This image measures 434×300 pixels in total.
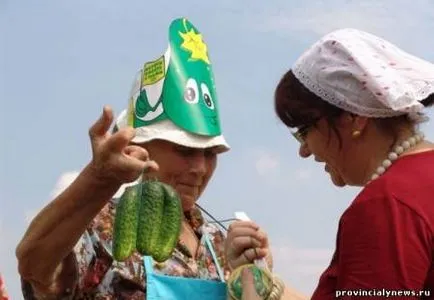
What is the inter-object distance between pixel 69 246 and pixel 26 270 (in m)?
0.20

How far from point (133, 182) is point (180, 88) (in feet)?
3.01

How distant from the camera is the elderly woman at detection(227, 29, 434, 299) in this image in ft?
7.32

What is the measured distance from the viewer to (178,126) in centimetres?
353

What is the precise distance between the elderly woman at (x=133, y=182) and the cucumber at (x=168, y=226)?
0.37ft

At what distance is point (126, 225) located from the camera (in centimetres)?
270

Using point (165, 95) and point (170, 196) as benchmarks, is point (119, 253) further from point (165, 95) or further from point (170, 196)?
point (165, 95)

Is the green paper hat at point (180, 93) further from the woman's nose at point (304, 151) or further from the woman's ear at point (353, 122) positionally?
the woman's ear at point (353, 122)

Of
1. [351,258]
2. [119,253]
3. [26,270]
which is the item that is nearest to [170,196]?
[119,253]

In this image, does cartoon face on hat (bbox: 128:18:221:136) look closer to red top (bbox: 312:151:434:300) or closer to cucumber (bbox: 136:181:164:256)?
cucumber (bbox: 136:181:164:256)

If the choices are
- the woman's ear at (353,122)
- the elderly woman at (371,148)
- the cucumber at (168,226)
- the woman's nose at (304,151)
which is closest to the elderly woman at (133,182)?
the cucumber at (168,226)

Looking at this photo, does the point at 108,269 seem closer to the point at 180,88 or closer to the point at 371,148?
the point at 180,88

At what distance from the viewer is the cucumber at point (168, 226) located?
2.78 m

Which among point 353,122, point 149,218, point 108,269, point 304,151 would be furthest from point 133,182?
point 353,122

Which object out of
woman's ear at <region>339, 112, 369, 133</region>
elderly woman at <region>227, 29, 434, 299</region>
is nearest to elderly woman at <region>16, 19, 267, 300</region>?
elderly woman at <region>227, 29, 434, 299</region>
